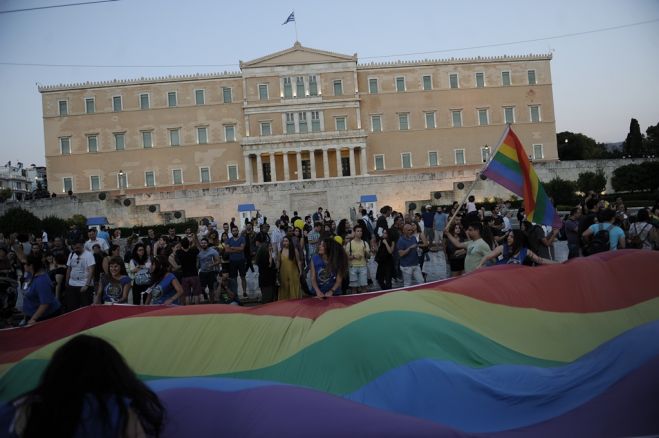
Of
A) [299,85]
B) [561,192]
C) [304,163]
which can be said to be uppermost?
[299,85]

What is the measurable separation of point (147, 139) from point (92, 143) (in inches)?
165

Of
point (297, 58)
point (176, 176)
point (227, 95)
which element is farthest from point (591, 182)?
point (176, 176)

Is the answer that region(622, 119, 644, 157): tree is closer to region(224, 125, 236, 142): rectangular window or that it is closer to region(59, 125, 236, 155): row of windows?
region(224, 125, 236, 142): rectangular window

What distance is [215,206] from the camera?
37.3 m

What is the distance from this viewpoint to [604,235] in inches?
305

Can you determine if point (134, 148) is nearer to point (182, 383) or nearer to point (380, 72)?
point (380, 72)

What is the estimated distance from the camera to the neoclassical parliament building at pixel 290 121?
4847 centimetres

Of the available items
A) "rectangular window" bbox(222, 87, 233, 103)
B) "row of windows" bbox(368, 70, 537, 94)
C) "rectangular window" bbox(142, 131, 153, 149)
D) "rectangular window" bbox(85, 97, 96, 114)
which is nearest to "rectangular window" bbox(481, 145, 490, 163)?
"row of windows" bbox(368, 70, 537, 94)

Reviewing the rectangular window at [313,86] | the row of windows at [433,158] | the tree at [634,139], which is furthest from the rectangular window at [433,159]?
the tree at [634,139]

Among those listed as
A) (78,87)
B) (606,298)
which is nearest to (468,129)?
(78,87)

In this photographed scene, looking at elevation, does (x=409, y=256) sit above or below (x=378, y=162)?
below

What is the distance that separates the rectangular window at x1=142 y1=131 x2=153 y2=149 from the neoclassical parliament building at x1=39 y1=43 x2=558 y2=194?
8cm

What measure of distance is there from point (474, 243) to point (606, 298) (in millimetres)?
2382

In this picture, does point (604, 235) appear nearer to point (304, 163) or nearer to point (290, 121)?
point (290, 121)
